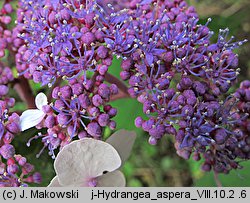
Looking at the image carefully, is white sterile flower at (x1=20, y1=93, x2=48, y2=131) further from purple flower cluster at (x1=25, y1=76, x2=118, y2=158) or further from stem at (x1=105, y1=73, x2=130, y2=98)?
stem at (x1=105, y1=73, x2=130, y2=98)

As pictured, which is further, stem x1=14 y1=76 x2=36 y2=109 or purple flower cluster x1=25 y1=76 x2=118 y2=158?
stem x1=14 y1=76 x2=36 y2=109

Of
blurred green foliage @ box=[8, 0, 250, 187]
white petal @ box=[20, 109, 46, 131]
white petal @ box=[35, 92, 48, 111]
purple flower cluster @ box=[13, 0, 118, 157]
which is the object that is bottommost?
blurred green foliage @ box=[8, 0, 250, 187]

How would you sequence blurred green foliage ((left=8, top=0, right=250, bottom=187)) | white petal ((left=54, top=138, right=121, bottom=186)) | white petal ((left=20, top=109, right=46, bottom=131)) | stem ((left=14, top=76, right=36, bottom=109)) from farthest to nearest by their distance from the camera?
1. blurred green foliage ((left=8, top=0, right=250, bottom=187))
2. stem ((left=14, top=76, right=36, bottom=109))
3. white petal ((left=20, top=109, right=46, bottom=131))
4. white petal ((left=54, top=138, right=121, bottom=186))

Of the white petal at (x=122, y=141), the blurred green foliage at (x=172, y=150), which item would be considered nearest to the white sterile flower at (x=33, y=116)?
the white petal at (x=122, y=141)

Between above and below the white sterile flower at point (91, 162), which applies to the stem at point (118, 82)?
above

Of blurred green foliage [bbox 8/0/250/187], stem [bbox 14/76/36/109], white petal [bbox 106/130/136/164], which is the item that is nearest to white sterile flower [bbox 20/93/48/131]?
white petal [bbox 106/130/136/164]

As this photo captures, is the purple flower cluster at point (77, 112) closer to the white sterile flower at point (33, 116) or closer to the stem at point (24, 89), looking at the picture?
the white sterile flower at point (33, 116)

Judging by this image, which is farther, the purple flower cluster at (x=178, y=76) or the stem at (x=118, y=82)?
the stem at (x=118, y=82)
